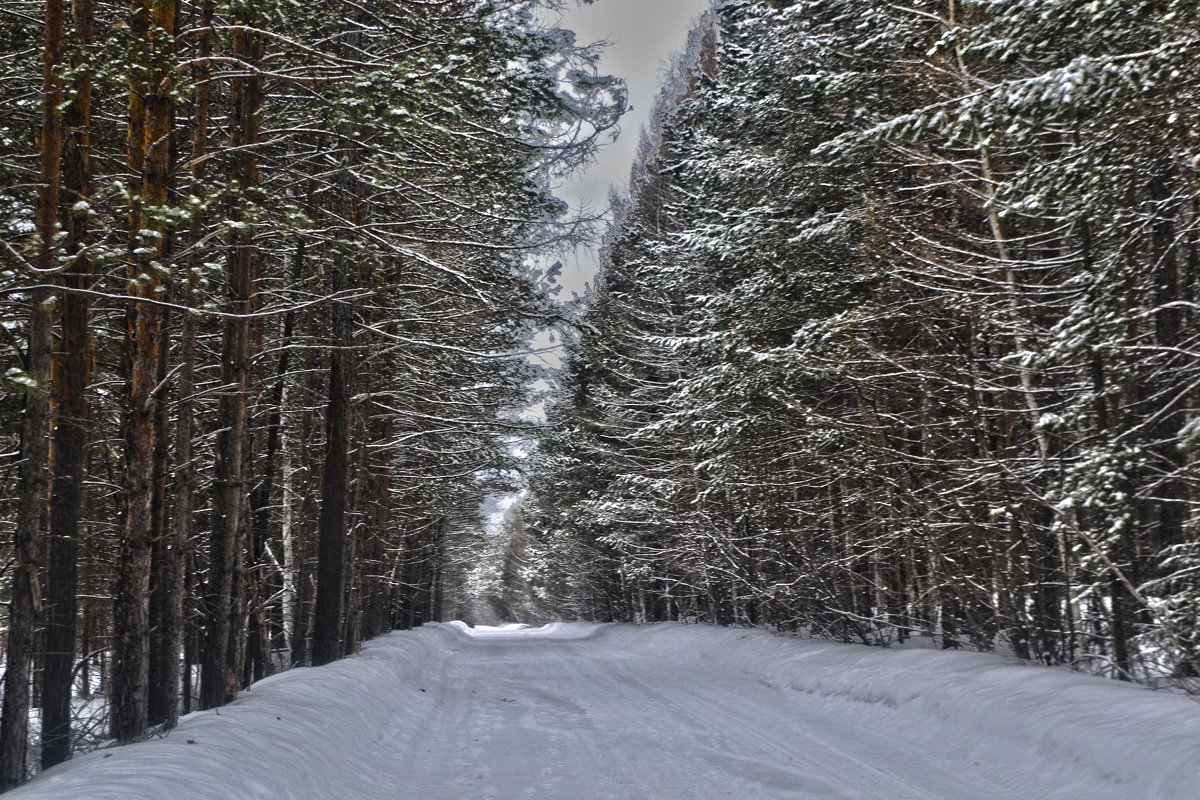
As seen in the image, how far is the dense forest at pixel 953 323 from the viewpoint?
7023mm

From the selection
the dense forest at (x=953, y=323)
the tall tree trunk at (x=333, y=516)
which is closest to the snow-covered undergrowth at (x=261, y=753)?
the tall tree trunk at (x=333, y=516)

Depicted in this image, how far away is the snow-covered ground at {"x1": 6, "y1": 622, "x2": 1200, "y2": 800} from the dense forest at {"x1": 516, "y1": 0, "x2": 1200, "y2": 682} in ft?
4.03

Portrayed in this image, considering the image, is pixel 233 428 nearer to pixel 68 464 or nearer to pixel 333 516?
pixel 68 464

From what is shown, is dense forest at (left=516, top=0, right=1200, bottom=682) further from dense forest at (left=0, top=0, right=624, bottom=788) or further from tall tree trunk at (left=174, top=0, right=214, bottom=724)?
tall tree trunk at (left=174, top=0, right=214, bottom=724)

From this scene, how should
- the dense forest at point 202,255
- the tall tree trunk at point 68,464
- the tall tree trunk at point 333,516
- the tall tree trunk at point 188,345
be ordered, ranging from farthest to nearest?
the tall tree trunk at point 333,516, the tall tree trunk at point 188,345, the tall tree trunk at point 68,464, the dense forest at point 202,255

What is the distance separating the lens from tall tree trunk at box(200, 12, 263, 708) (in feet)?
30.3

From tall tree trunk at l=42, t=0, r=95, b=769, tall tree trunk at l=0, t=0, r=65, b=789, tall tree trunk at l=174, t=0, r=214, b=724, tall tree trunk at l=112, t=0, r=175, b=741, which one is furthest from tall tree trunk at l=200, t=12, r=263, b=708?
tall tree trunk at l=0, t=0, r=65, b=789

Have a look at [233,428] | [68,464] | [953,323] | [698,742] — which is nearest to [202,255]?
[233,428]

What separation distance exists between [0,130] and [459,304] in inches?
373

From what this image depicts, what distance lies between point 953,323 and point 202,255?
Answer: 32.6 ft

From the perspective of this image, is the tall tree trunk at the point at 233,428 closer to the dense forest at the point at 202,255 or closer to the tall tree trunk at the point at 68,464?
the dense forest at the point at 202,255

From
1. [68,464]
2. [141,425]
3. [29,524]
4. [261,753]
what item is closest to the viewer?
[261,753]

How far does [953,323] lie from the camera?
11969 millimetres

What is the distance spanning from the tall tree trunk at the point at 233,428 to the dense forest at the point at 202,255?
3 centimetres
